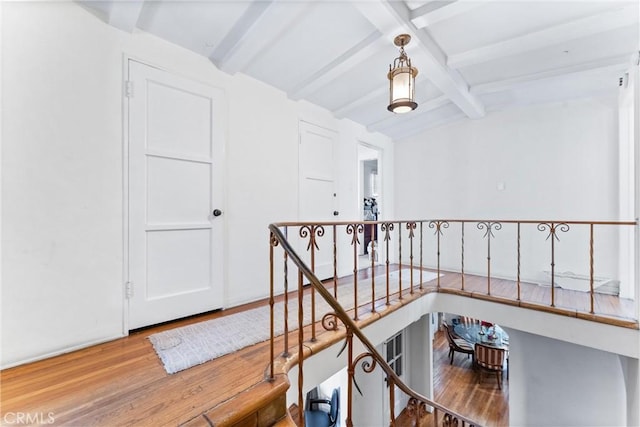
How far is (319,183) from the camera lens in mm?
3754

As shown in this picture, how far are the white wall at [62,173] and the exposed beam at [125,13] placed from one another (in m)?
0.07

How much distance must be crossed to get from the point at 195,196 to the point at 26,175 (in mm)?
1050

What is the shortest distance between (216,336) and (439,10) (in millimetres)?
2958

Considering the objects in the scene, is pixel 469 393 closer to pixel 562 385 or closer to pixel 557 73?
pixel 562 385

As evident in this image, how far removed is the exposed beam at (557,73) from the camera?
9.10ft

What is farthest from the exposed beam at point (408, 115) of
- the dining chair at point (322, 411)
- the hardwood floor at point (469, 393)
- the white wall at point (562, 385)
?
the hardwood floor at point (469, 393)

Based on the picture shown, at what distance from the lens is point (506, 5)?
2.18 m

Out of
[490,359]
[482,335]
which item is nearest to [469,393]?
[490,359]

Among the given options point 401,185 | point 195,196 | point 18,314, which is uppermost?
point 401,185

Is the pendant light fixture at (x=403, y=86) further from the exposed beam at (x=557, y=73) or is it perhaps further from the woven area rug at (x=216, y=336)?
the exposed beam at (x=557, y=73)

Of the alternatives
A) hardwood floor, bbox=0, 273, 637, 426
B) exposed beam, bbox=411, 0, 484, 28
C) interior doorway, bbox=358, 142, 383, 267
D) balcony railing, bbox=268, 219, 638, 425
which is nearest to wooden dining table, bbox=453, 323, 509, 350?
balcony railing, bbox=268, 219, 638, 425

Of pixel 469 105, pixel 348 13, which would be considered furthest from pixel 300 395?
pixel 469 105

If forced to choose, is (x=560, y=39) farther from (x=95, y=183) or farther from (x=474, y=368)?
(x=474, y=368)

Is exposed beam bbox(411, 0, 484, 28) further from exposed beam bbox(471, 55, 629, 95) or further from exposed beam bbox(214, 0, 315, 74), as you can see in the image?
exposed beam bbox(471, 55, 629, 95)
